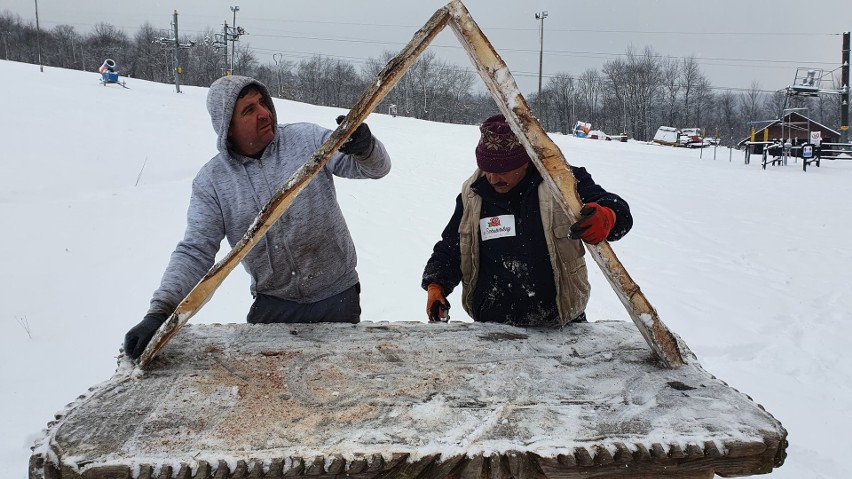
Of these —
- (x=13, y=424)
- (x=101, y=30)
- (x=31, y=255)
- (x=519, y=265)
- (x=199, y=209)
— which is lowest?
(x=13, y=424)

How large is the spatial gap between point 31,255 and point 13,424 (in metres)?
3.40

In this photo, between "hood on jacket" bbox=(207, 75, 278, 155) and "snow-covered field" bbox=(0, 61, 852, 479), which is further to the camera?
"snow-covered field" bbox=(0, 61, 852, 479)

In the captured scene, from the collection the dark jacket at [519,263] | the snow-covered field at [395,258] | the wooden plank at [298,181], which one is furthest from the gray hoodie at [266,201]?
the snow-covered field at [395,258]

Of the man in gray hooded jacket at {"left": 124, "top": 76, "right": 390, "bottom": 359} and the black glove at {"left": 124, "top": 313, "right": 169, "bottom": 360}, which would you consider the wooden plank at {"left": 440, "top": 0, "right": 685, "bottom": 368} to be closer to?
the man in gray hooded jacket at {"left": 124, "top": 76, "right": 390, "bottom": 359}

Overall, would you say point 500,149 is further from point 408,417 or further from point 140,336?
point 140,336

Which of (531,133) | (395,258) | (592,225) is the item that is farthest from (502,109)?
(395,258)

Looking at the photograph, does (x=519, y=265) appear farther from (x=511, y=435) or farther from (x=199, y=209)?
(x=199, y=209)

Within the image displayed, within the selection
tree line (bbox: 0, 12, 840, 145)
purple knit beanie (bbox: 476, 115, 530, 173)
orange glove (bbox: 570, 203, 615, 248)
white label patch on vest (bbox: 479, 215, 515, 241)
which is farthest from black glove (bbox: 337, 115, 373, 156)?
tree line (bbox: 0, 12, 840, 145)

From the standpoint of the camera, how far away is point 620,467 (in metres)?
1.48

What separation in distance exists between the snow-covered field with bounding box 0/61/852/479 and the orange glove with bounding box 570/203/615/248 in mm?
1800

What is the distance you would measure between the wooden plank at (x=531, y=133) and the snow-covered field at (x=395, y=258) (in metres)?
1.61

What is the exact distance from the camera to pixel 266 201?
7.47 ft

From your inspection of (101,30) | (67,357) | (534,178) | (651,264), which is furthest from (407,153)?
(101,30)

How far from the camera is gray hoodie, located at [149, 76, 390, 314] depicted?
222cm
